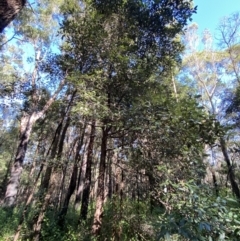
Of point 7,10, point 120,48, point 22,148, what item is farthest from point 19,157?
point 7,10

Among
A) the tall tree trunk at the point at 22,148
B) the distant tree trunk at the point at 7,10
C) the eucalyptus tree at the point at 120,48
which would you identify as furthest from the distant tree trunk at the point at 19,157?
the distant tree trunk at the point at 7,10

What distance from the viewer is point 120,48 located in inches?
229

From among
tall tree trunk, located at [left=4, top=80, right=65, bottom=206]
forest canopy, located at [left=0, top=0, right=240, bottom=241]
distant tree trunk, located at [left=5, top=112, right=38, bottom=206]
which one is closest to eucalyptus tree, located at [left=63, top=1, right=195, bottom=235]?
forest canopy, located at [left=0, top=0, right=240, bottom=241]

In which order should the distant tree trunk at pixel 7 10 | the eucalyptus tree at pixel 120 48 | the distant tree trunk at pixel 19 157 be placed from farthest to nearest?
the distant tree trunk at pixel 19 157, the eucalyptus tree at pixel 120 48, the distant tree trunk at pixel 7 10

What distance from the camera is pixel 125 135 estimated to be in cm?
601

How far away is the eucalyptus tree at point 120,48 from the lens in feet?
19.2

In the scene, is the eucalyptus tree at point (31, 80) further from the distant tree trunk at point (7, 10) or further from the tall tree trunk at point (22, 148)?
the distant tree trunk at point (7, 10)

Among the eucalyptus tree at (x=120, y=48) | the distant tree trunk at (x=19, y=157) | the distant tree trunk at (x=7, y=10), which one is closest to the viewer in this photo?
the distant tree trunk at (x=7, y=10)

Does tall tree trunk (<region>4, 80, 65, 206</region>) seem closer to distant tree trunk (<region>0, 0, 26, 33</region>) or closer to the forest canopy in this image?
the forest canopy

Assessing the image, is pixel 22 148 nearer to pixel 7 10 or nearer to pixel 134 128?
pixel 134 128

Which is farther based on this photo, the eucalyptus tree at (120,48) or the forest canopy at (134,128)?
the eucalyptus tree at (120,48)

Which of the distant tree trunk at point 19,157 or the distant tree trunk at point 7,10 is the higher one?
the distant tree trunk at point 19,157

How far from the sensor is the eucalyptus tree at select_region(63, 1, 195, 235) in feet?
19.2

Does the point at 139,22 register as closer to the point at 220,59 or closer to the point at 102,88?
the point at 102,88
